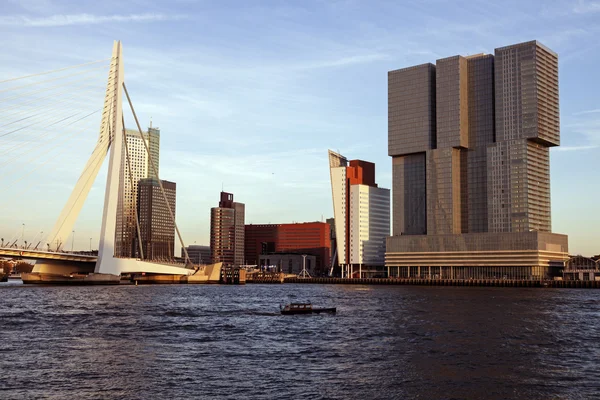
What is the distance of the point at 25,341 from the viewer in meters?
47.6

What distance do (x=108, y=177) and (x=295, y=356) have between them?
75.8 metres

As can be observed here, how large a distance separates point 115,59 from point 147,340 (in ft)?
267

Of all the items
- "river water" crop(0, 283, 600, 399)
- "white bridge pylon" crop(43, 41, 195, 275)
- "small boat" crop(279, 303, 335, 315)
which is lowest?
"river water" crop(0, 283, 600, 399)

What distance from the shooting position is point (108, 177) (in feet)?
366

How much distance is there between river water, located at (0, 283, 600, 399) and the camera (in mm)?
32312

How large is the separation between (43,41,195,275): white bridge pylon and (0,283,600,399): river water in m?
40.5

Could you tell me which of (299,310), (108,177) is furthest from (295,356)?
(108,177)

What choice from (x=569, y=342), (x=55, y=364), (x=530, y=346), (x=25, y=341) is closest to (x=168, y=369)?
(x=55, y=364)

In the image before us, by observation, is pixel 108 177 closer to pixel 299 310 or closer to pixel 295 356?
pixel 299 310

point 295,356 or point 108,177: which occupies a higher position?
point 108,177

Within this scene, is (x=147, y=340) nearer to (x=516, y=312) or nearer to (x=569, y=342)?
(x=569, y=342)

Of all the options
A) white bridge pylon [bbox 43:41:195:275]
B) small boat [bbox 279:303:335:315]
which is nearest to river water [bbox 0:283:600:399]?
small boat [bbox 279:303:335:315]

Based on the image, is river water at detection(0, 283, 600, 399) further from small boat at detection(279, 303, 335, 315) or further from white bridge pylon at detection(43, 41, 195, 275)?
white bridge pylon at detection(43, 41, 195, 275)

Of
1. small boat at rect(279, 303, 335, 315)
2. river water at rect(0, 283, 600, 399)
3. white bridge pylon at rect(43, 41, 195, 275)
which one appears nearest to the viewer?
river water at rect(0, 283, 600, 399)
